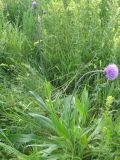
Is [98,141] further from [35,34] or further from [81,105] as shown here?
[35,34]

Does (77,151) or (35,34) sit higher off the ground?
(35,34)

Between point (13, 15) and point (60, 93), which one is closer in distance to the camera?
point (60, 93)

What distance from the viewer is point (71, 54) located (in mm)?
2330

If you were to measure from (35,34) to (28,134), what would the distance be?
1.06 metres

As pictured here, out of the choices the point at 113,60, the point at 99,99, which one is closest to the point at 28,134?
the point at 99,99

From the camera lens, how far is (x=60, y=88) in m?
2.23

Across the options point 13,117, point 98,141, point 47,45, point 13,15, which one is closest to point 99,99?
point 98,141

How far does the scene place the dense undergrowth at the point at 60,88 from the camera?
1.66m

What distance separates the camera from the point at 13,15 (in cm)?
318

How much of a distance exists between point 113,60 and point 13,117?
25.7 inches

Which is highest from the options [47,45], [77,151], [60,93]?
[47,45]

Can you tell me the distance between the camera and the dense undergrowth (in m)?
1.66

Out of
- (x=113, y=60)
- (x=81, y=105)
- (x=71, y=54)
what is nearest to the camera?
(x=81, y=105)

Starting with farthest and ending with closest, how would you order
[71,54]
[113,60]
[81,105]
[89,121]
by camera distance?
[71,54]
[113,60]
[89,121]
[81,105]
